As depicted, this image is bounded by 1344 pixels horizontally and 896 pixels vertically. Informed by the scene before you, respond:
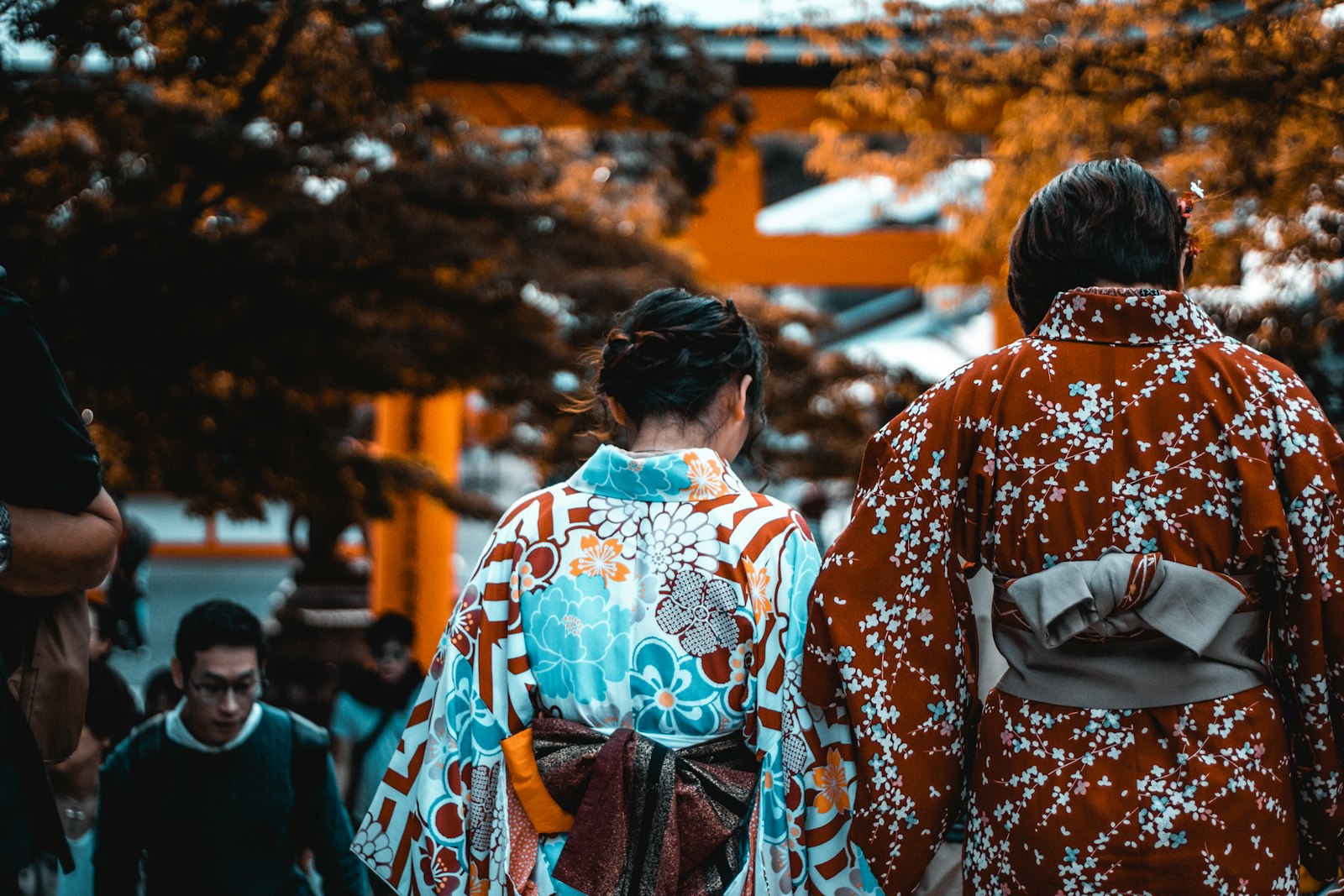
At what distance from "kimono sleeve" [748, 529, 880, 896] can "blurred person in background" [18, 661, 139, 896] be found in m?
2.68

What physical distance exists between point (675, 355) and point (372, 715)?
2.96m

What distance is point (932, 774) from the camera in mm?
1982

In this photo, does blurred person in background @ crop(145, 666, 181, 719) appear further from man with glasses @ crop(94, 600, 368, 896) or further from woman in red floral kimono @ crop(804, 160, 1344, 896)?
woman in red floral kimono @ crop(804, 160, 1344, 896)

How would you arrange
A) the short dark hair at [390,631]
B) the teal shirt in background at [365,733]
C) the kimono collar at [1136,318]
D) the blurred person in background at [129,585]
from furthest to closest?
1. the blurred person in background at [129,585]
2. the short dark hair at [390,631]
3. the teal shirt in background at [365,733]
4. the kimono collar at [1136,318]

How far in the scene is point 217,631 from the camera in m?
3.34

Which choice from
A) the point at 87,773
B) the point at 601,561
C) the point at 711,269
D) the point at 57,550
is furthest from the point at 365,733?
the point at 711,269

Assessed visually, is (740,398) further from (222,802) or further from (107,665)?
(107,665)

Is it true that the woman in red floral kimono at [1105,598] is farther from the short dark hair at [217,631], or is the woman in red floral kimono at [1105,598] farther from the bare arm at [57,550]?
the short dark hair at [217,631]

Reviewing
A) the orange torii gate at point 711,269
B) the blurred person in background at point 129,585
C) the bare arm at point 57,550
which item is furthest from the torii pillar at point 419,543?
the bare arm at point 57,550

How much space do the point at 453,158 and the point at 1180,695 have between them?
13.7 ft

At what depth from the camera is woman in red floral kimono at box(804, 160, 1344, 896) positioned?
182 cm

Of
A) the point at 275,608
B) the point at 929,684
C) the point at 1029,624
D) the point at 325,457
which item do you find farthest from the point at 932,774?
the point at 275,608

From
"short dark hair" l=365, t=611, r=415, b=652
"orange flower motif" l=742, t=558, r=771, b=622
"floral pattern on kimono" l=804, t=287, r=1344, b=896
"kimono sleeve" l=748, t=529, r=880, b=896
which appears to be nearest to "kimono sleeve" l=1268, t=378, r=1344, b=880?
"floral pattern on kimono" l=804, t=287, r=1344, b=896

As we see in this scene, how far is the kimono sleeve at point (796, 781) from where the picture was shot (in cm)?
210
